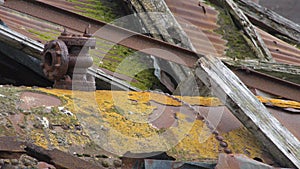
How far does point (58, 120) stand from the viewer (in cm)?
224

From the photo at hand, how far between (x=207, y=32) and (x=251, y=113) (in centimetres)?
246

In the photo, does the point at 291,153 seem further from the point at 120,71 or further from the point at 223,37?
the point at 223,37

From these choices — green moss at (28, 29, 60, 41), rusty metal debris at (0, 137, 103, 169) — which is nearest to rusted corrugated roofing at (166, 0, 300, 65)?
green moss at (28, 29, 60, 41)

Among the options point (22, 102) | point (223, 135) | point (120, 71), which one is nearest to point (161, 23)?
point (120, 71)

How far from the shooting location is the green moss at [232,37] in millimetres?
4906

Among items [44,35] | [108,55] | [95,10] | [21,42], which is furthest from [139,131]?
[95,10]

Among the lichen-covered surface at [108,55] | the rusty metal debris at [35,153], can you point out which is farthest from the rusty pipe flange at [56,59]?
the lichen-covered surface at [108,55]

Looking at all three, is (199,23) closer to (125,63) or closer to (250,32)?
(250,32)

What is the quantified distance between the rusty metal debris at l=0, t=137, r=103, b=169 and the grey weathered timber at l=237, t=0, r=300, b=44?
4.18 meters

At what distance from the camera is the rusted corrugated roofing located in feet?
15.9

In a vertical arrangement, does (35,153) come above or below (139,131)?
above

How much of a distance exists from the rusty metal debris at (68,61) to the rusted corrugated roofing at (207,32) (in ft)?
7.15

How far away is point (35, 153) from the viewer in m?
1.88

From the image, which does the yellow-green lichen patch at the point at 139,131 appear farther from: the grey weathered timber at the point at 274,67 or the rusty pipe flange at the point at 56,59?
the grey weathered timber at the point at 274,67
